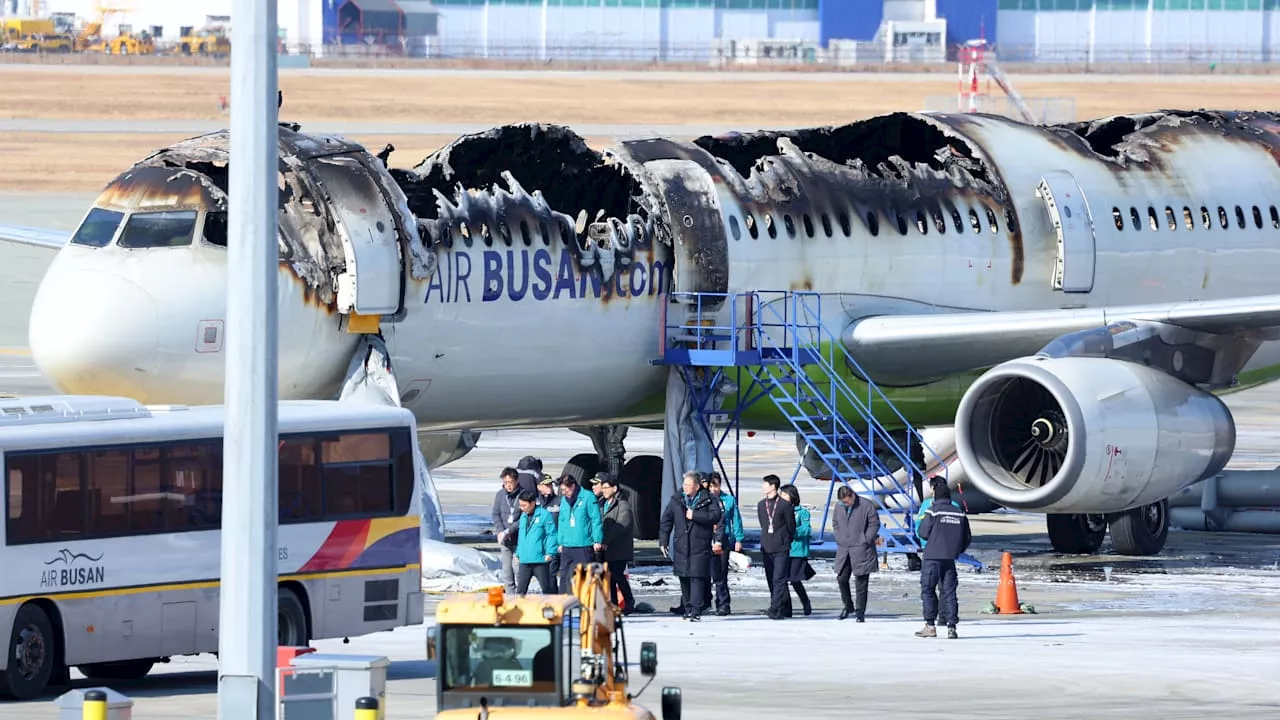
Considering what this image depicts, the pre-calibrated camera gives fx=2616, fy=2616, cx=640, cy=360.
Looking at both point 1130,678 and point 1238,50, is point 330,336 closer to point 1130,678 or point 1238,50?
point 1130,678

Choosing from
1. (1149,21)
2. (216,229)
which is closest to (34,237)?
(216,229)

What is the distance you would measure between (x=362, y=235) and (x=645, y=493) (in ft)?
25.8

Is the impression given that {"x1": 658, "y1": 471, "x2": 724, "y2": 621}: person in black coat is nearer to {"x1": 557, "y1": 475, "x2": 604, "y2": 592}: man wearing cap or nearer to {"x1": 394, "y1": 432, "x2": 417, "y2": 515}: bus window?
{"x1": 557, "y1": 475, "x2": 604, "y2": 592}: man wearing cap

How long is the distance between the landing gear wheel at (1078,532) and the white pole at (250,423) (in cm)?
1828

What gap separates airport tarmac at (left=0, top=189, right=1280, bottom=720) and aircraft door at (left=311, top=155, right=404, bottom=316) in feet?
10.4

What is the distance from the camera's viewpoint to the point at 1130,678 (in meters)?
20.7

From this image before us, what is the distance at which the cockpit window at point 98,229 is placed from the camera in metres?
26.2

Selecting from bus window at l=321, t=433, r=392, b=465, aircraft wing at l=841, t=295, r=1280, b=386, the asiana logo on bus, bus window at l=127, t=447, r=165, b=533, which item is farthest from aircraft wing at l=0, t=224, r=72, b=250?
the asiana logo on bus

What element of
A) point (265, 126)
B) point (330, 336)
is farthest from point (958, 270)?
point (265, 126)

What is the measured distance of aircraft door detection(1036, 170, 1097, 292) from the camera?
108 ft

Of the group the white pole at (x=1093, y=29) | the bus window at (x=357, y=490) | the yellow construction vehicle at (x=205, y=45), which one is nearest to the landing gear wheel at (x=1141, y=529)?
the bus window at (x=357, y=490)

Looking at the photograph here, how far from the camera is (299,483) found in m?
21.9

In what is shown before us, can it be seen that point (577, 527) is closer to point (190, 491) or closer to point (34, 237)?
point (190, 491)

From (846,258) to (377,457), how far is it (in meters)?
10.1
